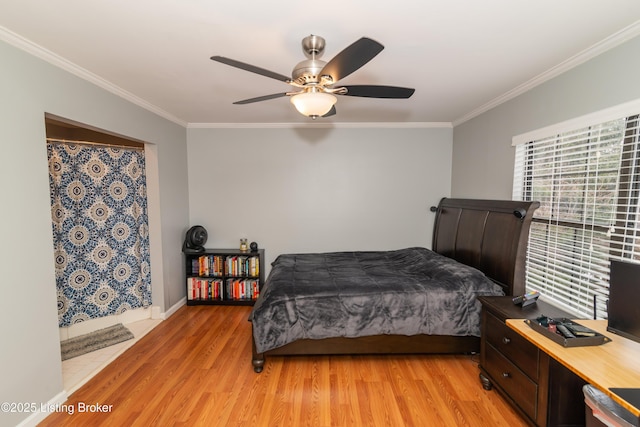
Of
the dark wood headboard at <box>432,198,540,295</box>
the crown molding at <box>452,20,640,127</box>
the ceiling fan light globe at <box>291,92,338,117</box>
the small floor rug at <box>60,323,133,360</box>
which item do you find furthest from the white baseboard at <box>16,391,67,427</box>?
the crown molding at <box>452,20,640,127</box>

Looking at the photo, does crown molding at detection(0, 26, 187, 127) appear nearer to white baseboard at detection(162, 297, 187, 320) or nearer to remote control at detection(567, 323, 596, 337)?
white baseboard at detection(162, 297, 187, 320)

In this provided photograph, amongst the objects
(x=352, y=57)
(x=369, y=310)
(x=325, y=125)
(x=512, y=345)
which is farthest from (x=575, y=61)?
(x=325, y=125)

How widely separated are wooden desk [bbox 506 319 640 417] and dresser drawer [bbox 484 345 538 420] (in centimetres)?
36

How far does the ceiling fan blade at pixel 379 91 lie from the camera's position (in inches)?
70.4

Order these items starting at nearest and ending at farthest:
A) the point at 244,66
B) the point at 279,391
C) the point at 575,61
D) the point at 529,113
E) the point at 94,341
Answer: the point at 244,66, the point at 575,61, the point at 279,391, the point at 529,113, the point at 94,341

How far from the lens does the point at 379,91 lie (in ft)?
6.08

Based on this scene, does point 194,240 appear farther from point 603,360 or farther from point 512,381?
point 603,360

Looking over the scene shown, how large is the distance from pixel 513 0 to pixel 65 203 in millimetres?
3939

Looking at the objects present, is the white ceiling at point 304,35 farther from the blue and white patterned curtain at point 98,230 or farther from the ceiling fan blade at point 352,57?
the blue and white patterned curtain at point 98,230

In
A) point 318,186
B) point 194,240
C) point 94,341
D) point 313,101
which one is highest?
point 313,101

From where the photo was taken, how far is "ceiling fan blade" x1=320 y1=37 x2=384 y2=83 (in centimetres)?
129

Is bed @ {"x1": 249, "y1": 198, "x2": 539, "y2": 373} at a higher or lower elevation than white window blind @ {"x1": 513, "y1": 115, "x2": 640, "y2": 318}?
lower

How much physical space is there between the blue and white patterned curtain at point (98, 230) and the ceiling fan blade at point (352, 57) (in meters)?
2.79

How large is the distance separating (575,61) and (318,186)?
282 centimetres
